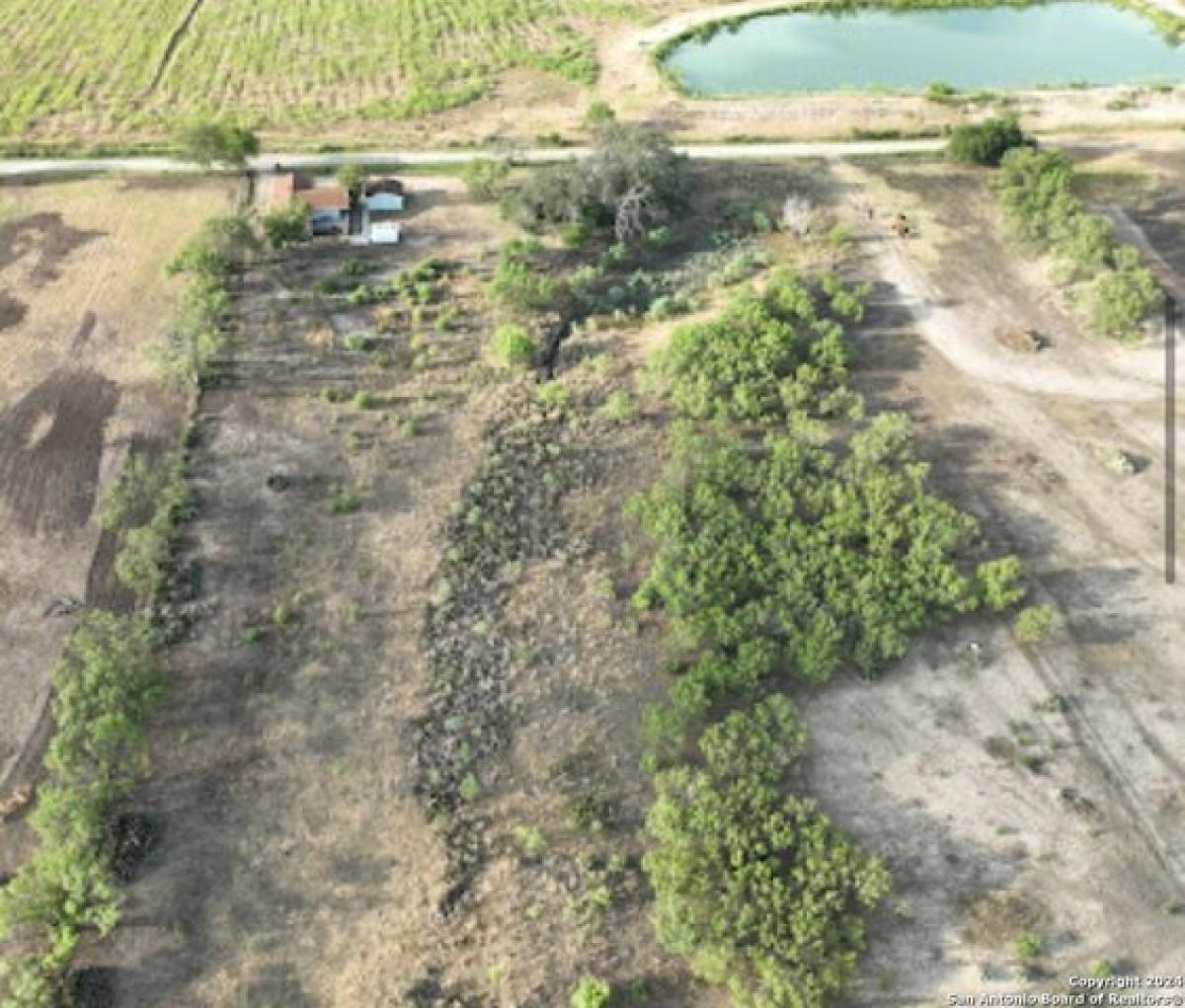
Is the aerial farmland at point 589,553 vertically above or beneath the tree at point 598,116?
beneath

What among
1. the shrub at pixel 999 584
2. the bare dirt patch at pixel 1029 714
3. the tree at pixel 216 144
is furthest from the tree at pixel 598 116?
the shrub at pixel 999 584

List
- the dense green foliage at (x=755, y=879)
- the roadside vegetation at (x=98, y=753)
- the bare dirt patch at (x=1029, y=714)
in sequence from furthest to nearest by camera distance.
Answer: the bare dirt patch at (x=1029, y=714) → the roadside vegetation at (x=98, y=753) → the dense green foliage at (x=755, y=879)

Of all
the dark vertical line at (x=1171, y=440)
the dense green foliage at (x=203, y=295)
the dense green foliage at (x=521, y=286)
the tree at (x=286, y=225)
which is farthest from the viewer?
the tree at (x=286, y=225)

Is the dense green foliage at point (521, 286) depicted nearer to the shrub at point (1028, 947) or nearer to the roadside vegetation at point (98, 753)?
the roadside vegetation at point (98, 753)

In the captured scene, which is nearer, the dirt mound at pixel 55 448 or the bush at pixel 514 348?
the dirt mound at pixel 55 448

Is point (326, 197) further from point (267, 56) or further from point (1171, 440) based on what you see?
point (1171, 440)

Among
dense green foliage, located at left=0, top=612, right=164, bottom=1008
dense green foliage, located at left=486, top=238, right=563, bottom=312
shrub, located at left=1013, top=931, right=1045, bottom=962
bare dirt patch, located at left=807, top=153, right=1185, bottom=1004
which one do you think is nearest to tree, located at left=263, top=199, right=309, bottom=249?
dense green foliage, located at left=486, top=238, right=563, bottom=312

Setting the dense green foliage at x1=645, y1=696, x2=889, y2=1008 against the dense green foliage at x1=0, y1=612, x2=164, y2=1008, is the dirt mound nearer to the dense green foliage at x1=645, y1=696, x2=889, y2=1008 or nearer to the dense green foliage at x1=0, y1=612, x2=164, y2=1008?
the dense green foliage at x1=0, y1=612, x2=164, y2=1008

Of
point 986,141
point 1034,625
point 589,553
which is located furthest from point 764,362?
point 986,141
